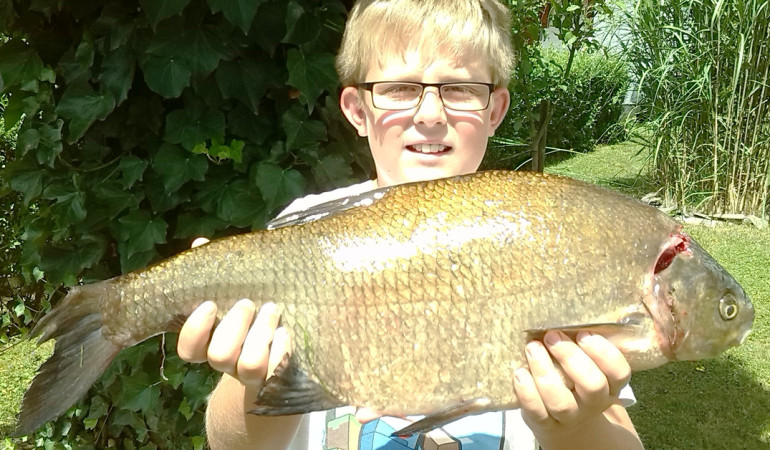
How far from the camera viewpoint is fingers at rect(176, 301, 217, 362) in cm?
160

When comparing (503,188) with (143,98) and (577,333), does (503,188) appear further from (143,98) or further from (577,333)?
(143,98)

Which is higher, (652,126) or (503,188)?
(503,188)

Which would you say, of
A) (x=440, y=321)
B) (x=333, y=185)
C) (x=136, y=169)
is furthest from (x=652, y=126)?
(x=440, y=321)

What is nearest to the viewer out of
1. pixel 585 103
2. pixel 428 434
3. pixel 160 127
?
pixel 428 434

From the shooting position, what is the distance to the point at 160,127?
2.66 m

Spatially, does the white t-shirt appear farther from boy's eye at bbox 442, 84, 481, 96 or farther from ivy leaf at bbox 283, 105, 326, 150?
ivy leaf at bbox 283, 105, 326, 150

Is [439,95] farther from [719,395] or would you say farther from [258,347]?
[719,395]

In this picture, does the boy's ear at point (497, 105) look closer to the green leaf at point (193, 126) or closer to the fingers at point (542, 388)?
the green leaf at point (193, 126)

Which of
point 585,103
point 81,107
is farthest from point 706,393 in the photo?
point 585,103

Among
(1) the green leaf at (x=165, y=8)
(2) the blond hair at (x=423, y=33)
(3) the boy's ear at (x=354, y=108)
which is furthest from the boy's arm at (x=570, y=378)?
(1) the green leaf at (x=165, y=8)

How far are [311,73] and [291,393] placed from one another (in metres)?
1.40

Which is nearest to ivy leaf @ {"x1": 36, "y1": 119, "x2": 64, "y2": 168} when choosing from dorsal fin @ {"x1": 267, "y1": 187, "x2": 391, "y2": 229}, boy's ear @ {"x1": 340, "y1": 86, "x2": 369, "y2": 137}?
boy's ear @ {"x1": 340, "y1": 86, "x2": 369, "y2": 137}

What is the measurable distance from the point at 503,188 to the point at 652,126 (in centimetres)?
721

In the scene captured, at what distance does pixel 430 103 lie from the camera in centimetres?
211
